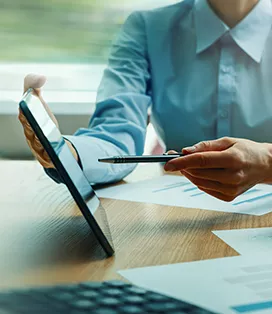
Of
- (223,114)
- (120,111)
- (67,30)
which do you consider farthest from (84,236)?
(67,30)

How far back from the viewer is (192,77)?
1.23 meters

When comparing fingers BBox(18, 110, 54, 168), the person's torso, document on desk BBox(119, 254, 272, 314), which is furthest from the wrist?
the person's torso

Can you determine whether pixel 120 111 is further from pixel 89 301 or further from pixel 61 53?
pixel 89 301

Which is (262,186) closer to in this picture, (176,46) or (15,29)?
(176,46)

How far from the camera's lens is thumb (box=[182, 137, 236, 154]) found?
689mm

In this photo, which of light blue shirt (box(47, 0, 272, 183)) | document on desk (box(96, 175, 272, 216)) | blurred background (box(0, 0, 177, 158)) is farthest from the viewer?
blurred background (box(0, 0, 177, 158))

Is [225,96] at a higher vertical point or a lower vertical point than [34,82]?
lower

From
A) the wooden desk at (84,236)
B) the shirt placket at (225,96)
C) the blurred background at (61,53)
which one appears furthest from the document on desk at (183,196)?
the blurred background at (61,53)

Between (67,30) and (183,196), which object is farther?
(67,30)

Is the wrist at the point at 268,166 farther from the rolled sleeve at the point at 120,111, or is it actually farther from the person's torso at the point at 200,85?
the person's torso at the point at 200,85

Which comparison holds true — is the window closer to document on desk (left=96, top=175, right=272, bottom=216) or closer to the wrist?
document on desk (left=96, top=175, right=272, bottom=216)

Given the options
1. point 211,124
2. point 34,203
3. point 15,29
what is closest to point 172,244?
point 34,203

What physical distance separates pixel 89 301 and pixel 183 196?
40cm

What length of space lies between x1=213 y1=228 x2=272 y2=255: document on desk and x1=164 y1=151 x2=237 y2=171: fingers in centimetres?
8
